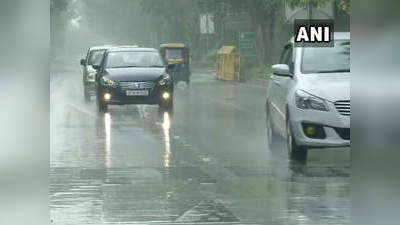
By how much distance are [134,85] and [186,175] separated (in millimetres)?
12457

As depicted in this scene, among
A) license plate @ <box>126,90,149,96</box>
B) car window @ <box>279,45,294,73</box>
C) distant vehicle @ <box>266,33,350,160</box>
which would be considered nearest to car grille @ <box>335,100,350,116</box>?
distant vehicle @ <box>266,33,350,160</box>

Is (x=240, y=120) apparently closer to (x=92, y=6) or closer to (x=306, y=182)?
(x=306, y=182)

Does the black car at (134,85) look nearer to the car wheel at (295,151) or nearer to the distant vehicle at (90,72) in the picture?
the distant vehicle at (90,72)

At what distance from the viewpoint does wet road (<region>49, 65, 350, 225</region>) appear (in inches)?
388

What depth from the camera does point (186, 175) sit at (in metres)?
13.0

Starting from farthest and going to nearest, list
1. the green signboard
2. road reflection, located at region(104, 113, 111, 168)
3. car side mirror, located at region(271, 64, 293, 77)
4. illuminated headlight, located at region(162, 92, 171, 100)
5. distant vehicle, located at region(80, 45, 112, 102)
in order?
the green signboard < distant vehicle, located at region(80, 45, 112, 102) < illuminated headlight, located at region(162, 92, 171, 100) < car side mirror, located at region(271, 64, 293, 77) < road reflection, located at region(104, 113, 111, 168)

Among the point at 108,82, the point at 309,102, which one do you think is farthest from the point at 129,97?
the point at 309,102

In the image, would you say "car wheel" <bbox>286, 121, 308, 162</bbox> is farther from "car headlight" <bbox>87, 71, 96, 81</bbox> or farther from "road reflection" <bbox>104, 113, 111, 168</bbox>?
"car headlight" <bbox>87, 71, 96, 81</bbox>

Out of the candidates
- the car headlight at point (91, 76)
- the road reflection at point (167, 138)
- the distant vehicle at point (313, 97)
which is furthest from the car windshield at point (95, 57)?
the distant vehicle at point (313, 97)

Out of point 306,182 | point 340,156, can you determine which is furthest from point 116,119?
point 306,182

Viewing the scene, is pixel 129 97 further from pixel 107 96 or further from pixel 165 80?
pixel 165 80

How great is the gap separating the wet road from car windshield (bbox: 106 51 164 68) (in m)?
3.21

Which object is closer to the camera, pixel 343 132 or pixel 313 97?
pixel 343 132

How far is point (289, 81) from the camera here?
1531 centimetres
